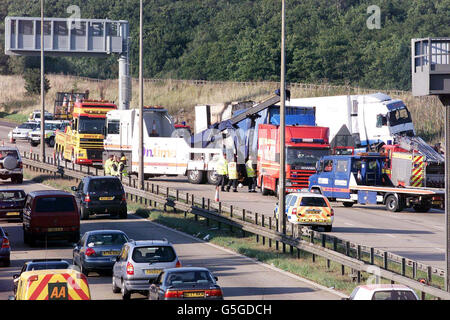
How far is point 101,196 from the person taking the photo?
3609 cm

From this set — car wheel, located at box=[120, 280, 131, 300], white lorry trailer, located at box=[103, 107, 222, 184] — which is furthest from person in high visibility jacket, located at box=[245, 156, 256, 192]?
car wheel, located at box=[120, 280, 131, 300]

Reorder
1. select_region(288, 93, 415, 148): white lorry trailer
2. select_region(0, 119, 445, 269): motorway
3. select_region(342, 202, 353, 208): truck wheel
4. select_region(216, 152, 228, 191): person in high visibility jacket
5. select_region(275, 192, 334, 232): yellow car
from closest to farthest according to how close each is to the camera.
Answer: select_region(0, 119, 445, 269): motorway, select_region(275, 192, 334, 232): yellow car, select_region(342, 202, 353, 208): truck wheel, select_region(216, 152, 228, 191): person in high visibility jacket, select_region(288, 93, 415, 148): white lorry trailer

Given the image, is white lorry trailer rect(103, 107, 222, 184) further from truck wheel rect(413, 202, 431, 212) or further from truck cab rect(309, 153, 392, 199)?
truck wheel rect(413, 202, 431, 212)

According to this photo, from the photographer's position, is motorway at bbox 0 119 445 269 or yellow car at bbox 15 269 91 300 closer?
yellow car at bbox 15 269 91 300

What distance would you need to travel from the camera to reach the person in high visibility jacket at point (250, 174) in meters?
47.9

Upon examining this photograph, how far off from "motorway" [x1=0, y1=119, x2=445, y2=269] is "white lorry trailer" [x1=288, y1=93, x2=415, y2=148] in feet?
29.9

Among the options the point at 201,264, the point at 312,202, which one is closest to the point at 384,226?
the point at 312,202

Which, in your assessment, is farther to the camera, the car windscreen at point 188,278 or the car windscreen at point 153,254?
the car windscreen at point 153,254

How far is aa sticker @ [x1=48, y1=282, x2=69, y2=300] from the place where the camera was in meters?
15.6

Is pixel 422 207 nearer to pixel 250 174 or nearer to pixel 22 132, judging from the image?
pixel 250 174

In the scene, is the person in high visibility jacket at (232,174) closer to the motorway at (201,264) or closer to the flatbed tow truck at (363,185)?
the flatbed tow truck at (363,185)

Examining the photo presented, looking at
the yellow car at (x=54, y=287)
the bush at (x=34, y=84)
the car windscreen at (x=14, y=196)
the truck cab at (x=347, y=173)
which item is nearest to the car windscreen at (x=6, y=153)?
the car windscreen at (x=14, y=196)

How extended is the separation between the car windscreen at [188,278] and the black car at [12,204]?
20.4 metres
